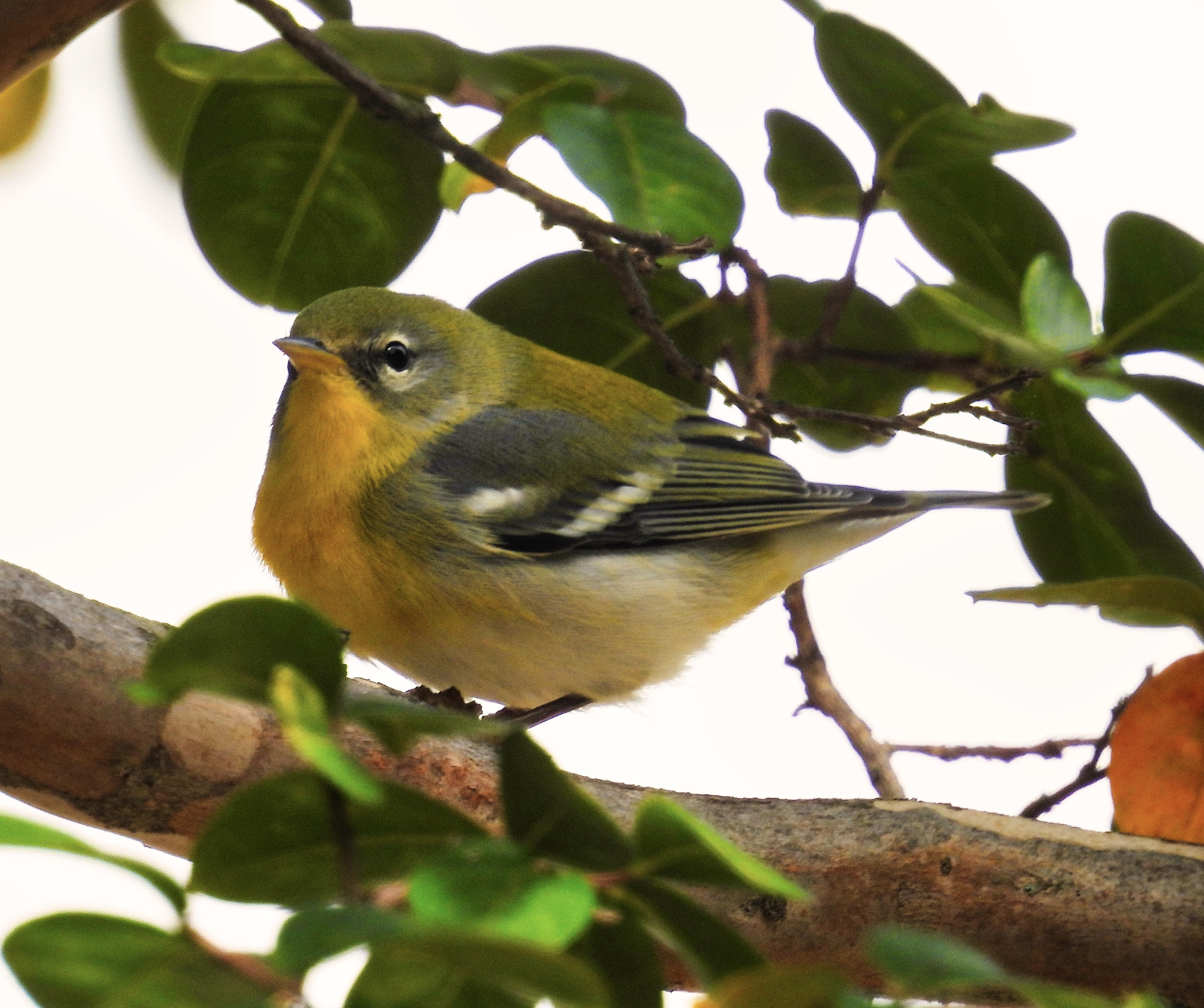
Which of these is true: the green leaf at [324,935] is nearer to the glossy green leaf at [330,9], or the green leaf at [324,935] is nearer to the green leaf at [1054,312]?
the green leaf at [1054,312]

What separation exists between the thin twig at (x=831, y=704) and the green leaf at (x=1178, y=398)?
1.63 ft

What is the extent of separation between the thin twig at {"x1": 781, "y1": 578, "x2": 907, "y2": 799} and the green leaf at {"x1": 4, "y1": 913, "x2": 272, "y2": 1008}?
3.36 feet

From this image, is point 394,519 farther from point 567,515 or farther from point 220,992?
point 220,992

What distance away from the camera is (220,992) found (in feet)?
1.61

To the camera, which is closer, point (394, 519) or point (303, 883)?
point (303, 883)

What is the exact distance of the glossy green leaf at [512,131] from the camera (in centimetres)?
145

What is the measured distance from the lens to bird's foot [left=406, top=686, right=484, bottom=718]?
5.46 ft

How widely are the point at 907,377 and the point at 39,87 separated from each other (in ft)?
4.14

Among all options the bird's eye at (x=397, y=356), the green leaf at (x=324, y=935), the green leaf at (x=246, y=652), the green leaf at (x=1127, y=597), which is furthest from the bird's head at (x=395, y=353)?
the green leaf at (x=324, y=935)

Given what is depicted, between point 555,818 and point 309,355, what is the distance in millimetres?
1394

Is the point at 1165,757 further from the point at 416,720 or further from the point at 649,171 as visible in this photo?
the point at 416,720

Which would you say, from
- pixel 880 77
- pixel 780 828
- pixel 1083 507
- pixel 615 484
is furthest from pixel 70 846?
pixel 615 484

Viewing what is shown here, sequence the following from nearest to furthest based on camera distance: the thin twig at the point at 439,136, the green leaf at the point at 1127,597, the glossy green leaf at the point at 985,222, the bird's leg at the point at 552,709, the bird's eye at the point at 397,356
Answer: the green leaf at the point at 1127,597
the thin twig at the point at 439,136
the glossy green leaf at the point at 985,222
the bird's leg at the point at 552,709
the bird's eye at the point at 397,356

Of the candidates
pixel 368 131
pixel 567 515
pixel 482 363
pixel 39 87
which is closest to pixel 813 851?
pixel 567 515
